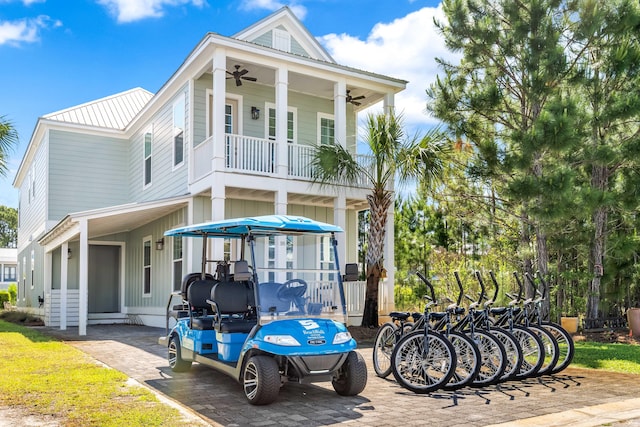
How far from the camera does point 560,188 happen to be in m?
12.2

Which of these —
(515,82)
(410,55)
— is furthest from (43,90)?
(515,82)

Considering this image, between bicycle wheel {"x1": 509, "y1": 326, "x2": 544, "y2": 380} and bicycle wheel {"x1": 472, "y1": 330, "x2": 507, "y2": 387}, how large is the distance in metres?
0.38

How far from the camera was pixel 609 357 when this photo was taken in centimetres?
1003

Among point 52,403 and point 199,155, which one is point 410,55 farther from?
point 52,403

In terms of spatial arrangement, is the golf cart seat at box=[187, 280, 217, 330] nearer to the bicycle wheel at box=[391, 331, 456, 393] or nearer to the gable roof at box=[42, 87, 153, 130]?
the bicycle wheel at box=[391, 331, 456, 393]

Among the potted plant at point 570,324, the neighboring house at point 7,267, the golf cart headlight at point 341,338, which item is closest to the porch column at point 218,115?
the golf cart headlight at point 341,338

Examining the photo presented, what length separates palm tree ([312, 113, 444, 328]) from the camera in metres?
13.2

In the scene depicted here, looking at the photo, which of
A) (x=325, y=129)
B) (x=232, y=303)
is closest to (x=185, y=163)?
(x=325, y=129)

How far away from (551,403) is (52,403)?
5.29 m

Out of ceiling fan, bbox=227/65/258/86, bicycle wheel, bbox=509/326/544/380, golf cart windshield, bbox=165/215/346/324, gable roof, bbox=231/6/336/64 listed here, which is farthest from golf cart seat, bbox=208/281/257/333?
gable roof, bbox=231/6/336/64

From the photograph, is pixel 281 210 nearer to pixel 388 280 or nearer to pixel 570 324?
pixel 388 280

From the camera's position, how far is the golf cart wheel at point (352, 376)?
6.98 m

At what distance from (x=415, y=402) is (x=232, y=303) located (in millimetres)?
2536

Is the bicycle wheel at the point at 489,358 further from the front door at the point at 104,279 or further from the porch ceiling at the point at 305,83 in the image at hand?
the front door at the point at 104,279
